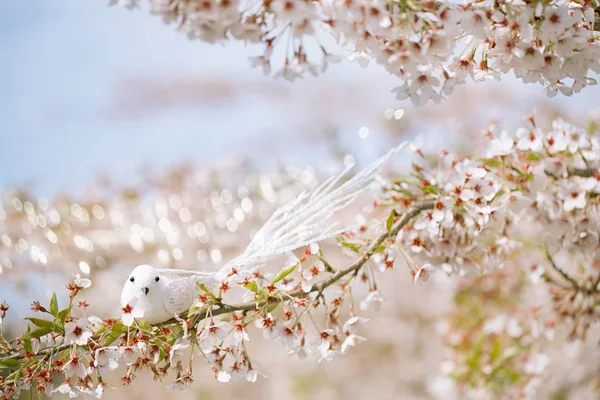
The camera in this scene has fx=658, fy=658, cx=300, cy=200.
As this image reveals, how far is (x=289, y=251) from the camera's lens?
57cm

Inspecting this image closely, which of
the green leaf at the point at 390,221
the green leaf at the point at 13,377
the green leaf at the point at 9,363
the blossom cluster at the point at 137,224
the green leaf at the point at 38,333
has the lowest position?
the blossom cluster at the point at 137,224

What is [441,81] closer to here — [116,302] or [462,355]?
[462,355]

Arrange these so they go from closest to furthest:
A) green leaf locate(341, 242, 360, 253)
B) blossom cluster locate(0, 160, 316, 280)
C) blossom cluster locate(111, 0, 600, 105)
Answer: blossom cluster locate(111, 0, 600, 105)
green leaf locate(341, 242, 360, 253)
blossom cluster locate(0, 160, 316, 280)

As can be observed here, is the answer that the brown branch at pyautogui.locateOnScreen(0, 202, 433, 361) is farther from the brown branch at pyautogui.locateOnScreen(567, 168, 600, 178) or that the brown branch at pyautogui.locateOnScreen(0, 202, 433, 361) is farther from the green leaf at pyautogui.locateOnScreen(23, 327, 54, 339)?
the brown branch at pyautogui.locateOnScreen(567, 168, 600, 178)

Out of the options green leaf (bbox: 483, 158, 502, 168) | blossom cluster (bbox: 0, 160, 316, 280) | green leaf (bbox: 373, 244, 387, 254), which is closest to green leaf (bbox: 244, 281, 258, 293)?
green leaf (bbox: 373, 244, 387, 254)

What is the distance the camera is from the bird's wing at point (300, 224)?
59 centimetres

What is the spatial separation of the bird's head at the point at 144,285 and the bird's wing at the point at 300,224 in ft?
0.21

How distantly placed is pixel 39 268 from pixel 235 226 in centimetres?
37

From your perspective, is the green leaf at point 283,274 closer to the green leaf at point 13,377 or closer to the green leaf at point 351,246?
the green leaf at point 351,246

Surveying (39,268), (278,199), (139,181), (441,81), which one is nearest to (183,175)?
(139,181)

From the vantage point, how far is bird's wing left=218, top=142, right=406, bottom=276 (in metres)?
0.59

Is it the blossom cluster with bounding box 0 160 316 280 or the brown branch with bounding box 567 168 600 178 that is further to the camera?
the blossom cluster with bounding box 0 160 316 280

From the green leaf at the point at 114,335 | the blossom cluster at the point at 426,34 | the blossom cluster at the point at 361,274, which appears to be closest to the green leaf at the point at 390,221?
the blossom cluster at the point at 361,274

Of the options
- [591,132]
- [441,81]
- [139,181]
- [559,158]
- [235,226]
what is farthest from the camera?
[139,181]
